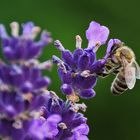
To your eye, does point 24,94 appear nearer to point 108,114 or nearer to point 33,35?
point 33,35

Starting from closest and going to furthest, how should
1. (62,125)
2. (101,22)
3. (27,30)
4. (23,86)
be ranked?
(23,86), (27,30), (62,125), (101,22)

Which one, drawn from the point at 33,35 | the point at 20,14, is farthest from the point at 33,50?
the point at 20,14

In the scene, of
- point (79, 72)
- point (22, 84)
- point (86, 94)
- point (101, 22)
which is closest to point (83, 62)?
point (79, 72)

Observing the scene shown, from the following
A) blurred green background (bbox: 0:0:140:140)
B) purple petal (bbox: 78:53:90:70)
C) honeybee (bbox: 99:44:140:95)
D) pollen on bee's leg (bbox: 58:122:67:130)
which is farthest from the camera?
blurred green background (bbox: 0:0:140:140)

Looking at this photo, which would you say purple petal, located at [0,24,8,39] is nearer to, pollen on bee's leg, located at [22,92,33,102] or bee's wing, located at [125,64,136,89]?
pollen on bee's leg, located at [22,92,33,102]

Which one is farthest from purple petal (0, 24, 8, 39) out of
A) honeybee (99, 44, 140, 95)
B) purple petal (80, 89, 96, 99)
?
honeybee (99, 44, 140, 95)

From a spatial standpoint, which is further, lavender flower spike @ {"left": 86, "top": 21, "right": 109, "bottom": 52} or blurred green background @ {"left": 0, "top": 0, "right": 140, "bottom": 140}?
blurred green background @ {"left": 0, "top": 0, "right": 140, "bottom": 140}

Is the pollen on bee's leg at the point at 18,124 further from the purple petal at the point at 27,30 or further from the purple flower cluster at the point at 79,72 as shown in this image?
the purple flower cluster at the point at 79,72

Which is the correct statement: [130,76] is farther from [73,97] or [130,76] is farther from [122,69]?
[73,97]

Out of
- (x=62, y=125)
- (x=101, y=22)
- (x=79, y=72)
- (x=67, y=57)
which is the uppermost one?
(x=101, y=22)
